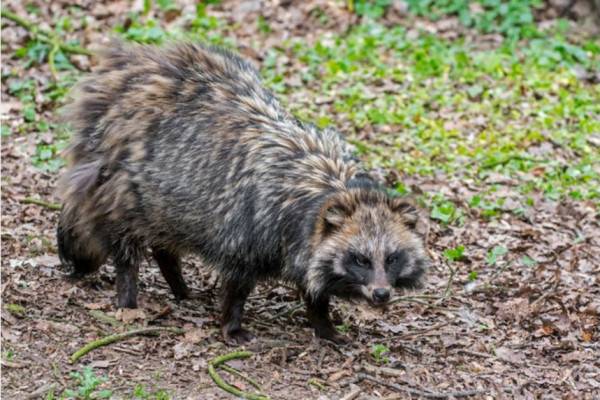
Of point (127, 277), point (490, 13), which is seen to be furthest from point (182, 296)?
point (490, 13)

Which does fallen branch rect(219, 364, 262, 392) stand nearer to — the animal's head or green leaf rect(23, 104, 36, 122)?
the animal's head

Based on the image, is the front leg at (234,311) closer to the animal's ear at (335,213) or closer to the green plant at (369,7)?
the animal's ear at (335,213)

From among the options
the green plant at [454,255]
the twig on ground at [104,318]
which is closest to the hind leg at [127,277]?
the twig on ground at [104,318]

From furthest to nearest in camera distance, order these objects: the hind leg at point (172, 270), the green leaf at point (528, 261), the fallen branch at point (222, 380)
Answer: the green leaf at point (528, 261), the hind leg at point (172, 270), the fallen branch at point (222, 380)

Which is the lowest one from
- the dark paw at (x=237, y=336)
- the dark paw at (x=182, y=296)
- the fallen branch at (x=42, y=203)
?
the dark paw at (x=182, y=296)

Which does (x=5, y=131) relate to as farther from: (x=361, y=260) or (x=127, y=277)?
(x=361, y=260)

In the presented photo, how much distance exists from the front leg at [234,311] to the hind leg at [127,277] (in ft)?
2.81

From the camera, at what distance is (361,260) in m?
6.80

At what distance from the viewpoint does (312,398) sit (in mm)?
6512

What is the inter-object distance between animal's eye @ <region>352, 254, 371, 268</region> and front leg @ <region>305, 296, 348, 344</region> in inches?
29.3

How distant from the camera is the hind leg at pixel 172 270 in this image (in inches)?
320

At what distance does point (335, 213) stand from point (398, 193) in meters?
1.39

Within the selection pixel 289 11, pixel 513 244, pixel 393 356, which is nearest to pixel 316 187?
pixel 393 356

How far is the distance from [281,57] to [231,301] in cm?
595
